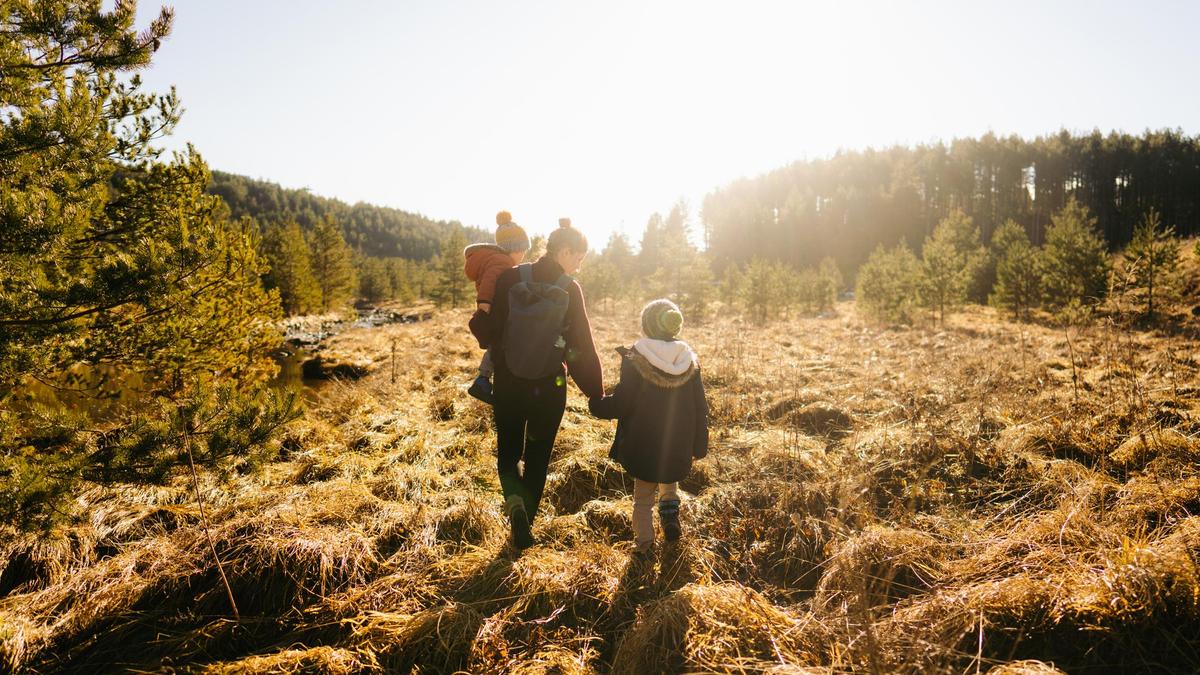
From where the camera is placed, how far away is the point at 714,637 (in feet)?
7.20

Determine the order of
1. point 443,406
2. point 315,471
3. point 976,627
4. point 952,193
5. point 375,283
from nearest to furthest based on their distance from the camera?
point 976,627, point 315,471, point 443,406, point 375,283, point 952,193

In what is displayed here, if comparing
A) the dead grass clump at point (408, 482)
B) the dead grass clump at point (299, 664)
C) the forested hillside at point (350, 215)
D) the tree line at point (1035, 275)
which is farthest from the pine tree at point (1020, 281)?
the forested hillside at point (350, 215)

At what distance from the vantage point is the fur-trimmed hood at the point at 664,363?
114 inches

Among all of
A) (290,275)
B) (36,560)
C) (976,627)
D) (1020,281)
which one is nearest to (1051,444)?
(976,627)

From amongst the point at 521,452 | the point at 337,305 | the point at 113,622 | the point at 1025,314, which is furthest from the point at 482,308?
the point at 337,305

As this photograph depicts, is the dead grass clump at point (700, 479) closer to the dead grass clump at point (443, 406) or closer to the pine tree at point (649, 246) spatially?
the dead grass clump at point (443, 406)

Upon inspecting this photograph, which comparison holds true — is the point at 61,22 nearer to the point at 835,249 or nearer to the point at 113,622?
the point at 113,622

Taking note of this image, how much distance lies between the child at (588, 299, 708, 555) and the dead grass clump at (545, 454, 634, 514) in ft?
3.23

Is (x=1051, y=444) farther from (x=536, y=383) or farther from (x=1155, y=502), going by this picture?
(x=536, y=383)

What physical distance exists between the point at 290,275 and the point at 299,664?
34.0 meters

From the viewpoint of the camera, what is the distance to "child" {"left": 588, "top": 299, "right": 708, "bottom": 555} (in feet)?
9.52

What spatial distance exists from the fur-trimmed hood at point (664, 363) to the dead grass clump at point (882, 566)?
1345 mm

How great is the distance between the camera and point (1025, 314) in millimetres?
22516

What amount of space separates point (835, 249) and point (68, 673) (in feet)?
244
